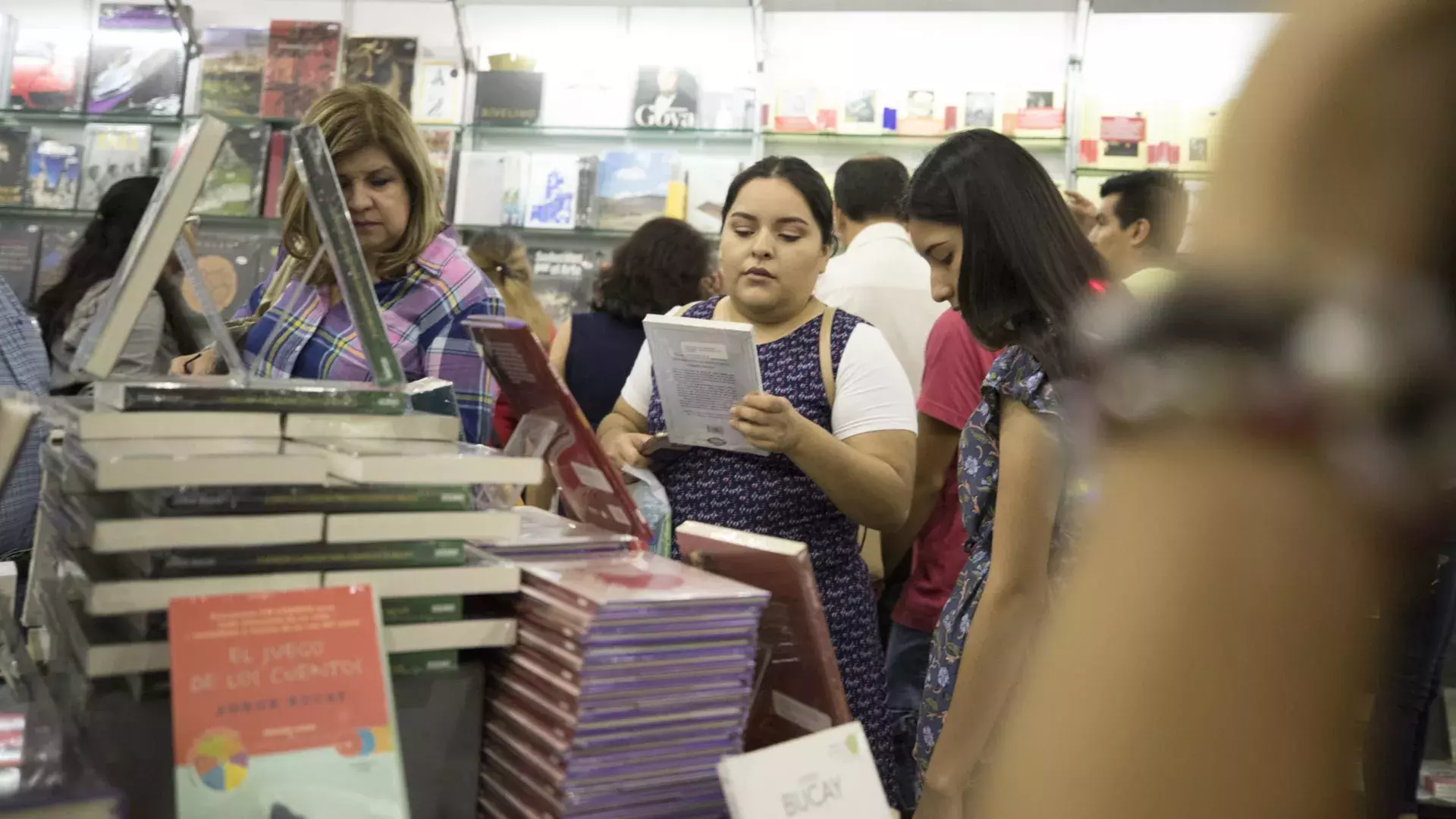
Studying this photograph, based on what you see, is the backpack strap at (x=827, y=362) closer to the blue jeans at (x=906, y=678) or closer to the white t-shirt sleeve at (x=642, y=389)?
the white t-shirt sleeve at (x=642, y=389)

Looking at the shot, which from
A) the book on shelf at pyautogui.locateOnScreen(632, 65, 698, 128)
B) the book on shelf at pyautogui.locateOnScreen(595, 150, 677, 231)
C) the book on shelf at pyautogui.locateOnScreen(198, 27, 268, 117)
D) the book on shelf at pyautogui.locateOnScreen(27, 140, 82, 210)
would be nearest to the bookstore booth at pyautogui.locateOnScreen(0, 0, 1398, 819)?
the book on shelf at pyautogui.locateOnScreen(595, 150, 677, 231)

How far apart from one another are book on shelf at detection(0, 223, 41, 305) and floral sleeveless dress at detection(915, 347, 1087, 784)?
4258 mm

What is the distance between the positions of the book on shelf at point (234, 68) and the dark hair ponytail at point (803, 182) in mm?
3192

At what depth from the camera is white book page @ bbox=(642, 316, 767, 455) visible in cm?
185

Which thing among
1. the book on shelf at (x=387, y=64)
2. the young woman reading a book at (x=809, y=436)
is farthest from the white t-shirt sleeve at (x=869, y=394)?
the book on shelf at (x=387, y=64)

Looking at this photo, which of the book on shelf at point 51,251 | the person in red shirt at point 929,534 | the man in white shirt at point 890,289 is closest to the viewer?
the person in red shirt at point 929,534

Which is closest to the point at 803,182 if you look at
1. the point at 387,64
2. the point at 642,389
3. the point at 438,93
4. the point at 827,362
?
the point at 827,362

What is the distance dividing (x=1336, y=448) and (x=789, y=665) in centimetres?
79

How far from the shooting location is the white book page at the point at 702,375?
1.85 metres

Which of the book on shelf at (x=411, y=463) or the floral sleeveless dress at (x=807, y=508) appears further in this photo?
the floral sleeveless dress at (x=807, y=508)

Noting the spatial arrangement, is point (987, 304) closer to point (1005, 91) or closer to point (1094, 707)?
point (1094, 707)

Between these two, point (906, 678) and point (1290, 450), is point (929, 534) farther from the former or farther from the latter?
point (1290, 450)

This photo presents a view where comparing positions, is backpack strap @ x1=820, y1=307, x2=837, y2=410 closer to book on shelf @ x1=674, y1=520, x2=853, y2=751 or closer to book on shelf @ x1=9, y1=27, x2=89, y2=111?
book on shelf @ x1=674, y1=520, x2=853, y2=751

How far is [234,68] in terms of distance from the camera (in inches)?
184
